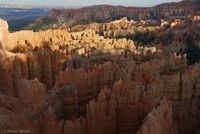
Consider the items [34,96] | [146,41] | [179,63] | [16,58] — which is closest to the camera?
[34,96]

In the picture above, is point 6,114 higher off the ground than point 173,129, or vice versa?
point 6,114

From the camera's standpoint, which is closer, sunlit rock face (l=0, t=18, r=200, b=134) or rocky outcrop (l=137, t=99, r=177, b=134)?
rocky outcrop (l=137, t=99, r=177, b=134)

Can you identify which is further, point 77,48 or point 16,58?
point 77,48

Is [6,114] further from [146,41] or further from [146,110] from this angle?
[146,41]

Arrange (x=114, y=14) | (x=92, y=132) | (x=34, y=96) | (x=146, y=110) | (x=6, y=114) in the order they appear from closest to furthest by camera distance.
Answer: (x=6, y=114) < (x=92, y=132) < (x=146, y=110) < (x=34, y=96) < (x=114, y=14)

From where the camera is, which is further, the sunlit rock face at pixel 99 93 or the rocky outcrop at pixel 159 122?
the sunlit rock face at pixel 99 93

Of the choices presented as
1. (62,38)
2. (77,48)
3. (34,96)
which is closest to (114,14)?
(62,38)

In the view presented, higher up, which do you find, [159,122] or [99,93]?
[99,93]

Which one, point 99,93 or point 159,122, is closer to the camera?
point 159,122
